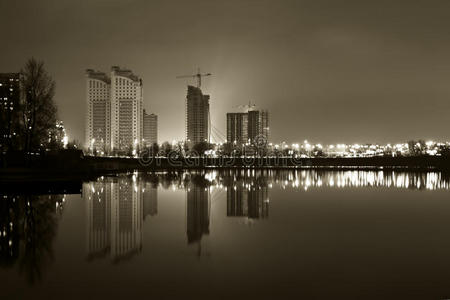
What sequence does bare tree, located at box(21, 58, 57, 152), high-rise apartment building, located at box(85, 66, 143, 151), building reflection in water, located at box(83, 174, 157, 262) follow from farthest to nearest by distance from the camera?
high-rise apartment building, located at box(85, 66, 143, 151), bare tree, located at box(21, 58, 57, 152), building reflection in water, located at box(83, 174, 157, 262)

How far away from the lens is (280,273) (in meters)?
8.90

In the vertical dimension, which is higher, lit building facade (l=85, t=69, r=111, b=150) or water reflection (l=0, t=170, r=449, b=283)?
lit building facade (l=85, t=69, r=111, b=150)

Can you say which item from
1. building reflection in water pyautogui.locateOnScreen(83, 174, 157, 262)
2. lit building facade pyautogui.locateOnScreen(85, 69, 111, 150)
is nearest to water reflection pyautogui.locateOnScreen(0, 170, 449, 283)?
building reflection in water pyautogui.locateOnScreen(83, 174, 157, 262)

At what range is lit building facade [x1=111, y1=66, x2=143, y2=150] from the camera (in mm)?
168500

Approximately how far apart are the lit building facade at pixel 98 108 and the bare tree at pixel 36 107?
5295 inches

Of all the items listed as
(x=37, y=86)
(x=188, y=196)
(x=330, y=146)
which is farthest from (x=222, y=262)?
(x=330, y=146)

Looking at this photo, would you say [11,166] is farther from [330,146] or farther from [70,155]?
[330,146]

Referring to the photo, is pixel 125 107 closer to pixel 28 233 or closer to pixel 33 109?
pixel 33 109

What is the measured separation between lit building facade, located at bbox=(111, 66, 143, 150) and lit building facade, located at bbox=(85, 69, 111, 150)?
4349 mm

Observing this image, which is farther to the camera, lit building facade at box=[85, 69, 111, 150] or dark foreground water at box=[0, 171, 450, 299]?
lit building facade at box=[85, 69, 111, 150]

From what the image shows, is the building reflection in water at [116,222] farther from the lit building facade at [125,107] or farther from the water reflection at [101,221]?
the lit building facade at [125,107]

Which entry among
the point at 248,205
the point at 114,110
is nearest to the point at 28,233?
the point at 248,205

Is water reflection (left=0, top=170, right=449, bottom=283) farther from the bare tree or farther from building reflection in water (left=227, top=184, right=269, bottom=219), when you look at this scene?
the bare tree

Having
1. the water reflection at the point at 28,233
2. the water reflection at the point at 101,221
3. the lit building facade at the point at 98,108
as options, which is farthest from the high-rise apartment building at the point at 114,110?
the water reflection at the point at 28,233
